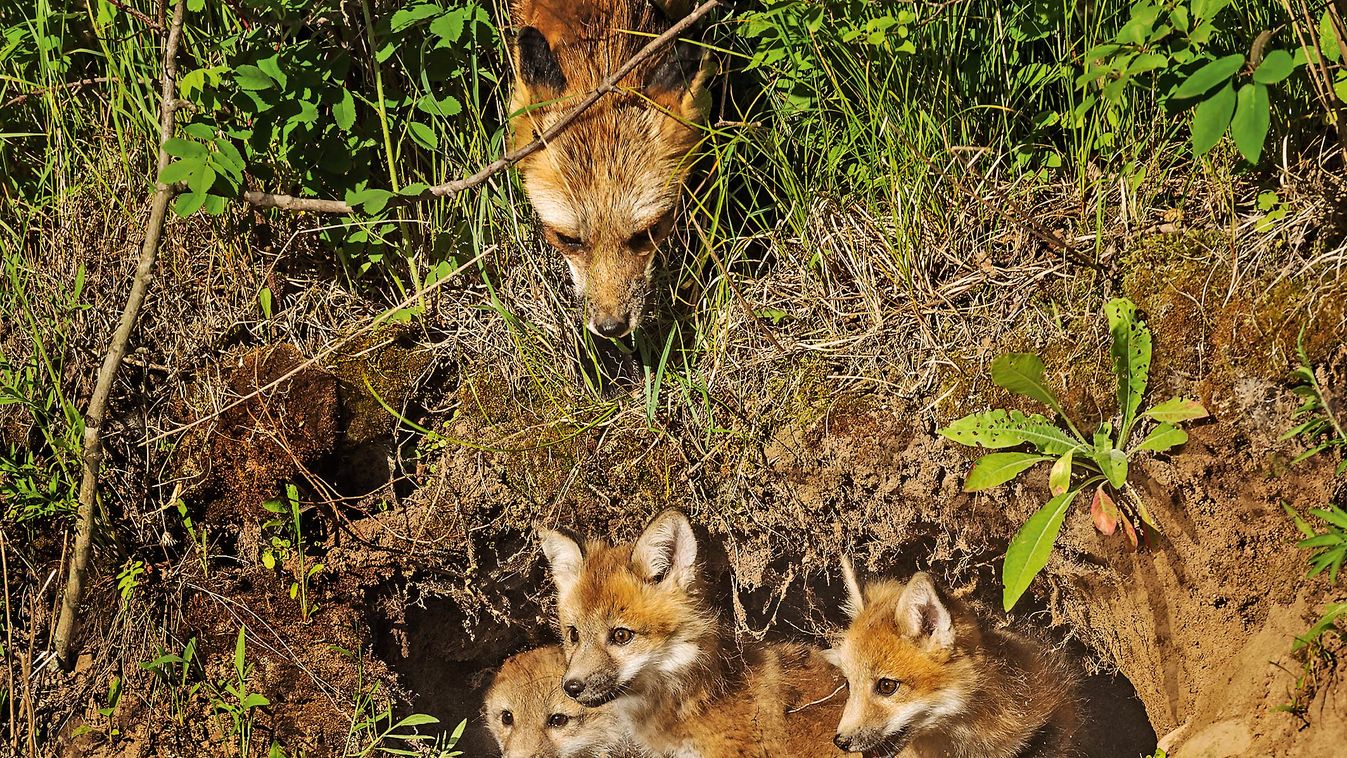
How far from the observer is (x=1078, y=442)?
2.66m

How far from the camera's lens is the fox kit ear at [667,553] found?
300 centimetres

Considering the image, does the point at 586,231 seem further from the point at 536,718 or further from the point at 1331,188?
the point at 1331,188

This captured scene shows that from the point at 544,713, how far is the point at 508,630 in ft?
0.98

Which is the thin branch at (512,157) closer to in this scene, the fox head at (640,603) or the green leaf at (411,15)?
the green leaf at (411,15)

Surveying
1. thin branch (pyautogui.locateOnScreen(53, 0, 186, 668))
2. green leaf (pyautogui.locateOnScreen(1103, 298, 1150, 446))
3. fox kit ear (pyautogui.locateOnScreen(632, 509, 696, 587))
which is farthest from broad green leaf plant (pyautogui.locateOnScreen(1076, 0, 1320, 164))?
thin branch (pyautogui.locateOnScreen(53, 0, 186, 668))

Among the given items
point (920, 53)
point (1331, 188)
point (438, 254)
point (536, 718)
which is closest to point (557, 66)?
point (438, 254)

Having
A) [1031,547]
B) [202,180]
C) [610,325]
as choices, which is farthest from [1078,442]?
[202,180]

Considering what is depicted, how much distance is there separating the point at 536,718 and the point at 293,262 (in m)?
1.72

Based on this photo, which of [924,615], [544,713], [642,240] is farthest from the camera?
[544,713]

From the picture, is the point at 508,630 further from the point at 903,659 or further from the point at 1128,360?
the point at 1128,360

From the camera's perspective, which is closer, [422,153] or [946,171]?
[946,171]

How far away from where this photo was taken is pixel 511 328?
10.0 ft

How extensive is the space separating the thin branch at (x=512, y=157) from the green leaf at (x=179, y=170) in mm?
226

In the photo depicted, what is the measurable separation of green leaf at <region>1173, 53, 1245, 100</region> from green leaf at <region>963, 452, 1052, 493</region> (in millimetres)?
983
